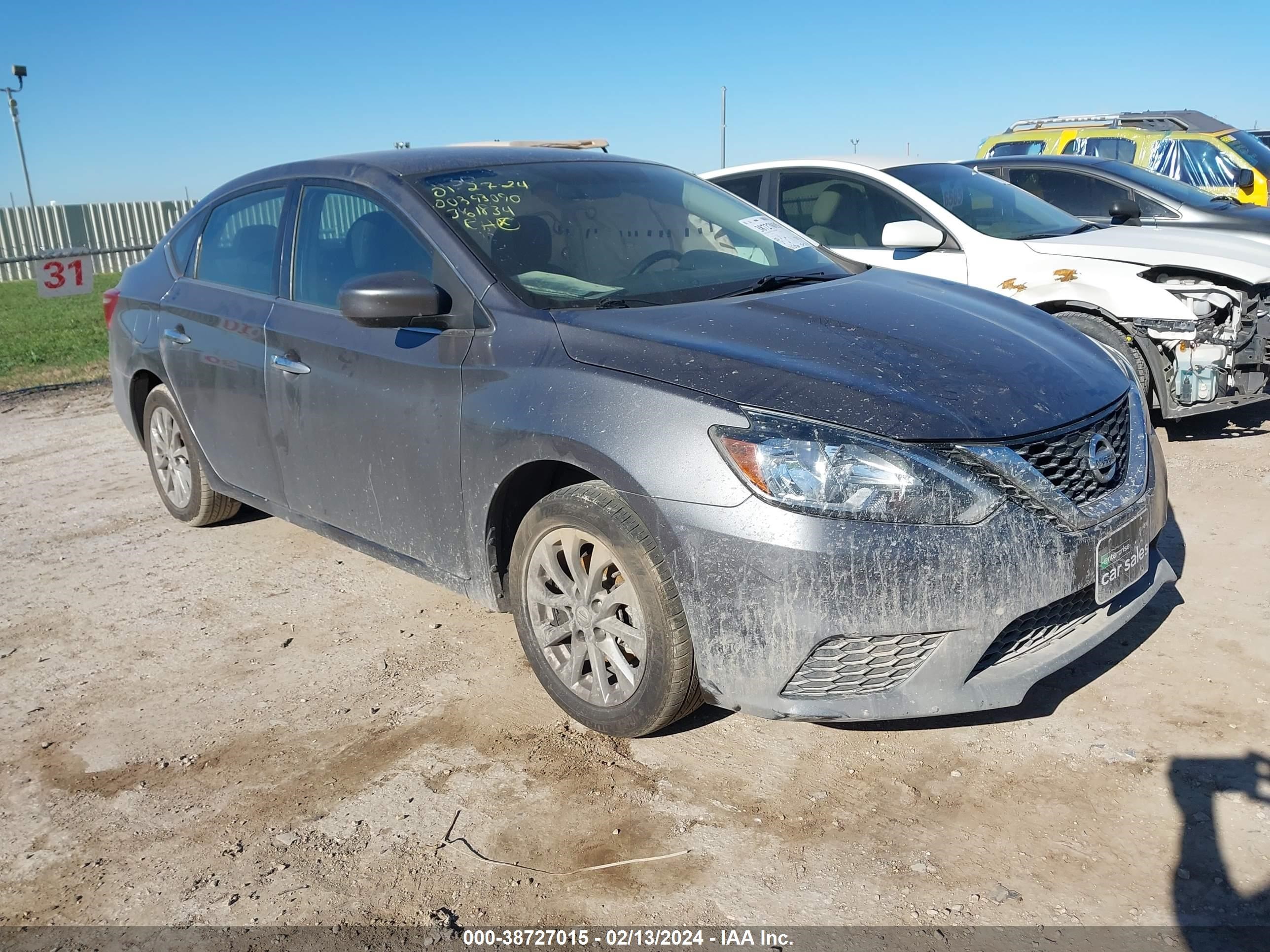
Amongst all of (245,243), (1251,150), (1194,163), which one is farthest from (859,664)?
(1251,150)

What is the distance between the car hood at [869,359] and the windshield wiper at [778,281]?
2.6 inches

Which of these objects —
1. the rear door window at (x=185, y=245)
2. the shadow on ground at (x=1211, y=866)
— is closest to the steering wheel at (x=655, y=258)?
the shadow on ground at (x=1211, y=866)

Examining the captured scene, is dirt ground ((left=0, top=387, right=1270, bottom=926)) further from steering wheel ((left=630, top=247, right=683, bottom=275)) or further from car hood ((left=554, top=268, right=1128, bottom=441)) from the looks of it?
steering wheel ((left=630, top=247, right=683, bottom=275))

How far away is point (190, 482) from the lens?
5320mm

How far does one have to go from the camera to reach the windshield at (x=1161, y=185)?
767cm

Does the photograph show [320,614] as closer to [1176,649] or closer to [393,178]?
[393,178]

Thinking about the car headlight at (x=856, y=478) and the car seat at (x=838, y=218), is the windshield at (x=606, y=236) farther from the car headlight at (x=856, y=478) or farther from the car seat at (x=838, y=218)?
the car seat at (x=838, y=218)

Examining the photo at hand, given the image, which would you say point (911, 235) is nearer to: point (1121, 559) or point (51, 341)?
point (1121, 559)

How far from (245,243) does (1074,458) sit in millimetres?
3457

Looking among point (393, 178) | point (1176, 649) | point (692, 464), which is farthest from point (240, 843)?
point (1176, 649)

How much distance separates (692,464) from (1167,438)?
467 cm

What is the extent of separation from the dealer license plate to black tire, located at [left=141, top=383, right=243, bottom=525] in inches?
151

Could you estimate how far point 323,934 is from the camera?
8.17 feet

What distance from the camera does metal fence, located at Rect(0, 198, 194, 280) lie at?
3078cm
